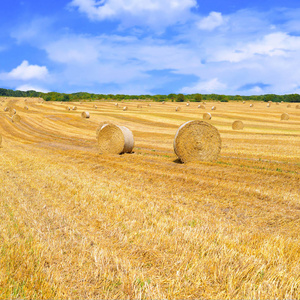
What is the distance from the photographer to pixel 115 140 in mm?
17438

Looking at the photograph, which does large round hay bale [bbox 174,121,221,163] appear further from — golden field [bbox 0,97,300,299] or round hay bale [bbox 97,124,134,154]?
round hay bale [bbox 97,124,134,154]

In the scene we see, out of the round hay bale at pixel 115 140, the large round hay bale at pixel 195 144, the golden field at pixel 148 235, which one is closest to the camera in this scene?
the golden field at pixel 148 235

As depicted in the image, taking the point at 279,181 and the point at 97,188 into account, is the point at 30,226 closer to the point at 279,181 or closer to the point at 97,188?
the point at 97,188

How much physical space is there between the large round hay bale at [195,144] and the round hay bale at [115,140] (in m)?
4.03

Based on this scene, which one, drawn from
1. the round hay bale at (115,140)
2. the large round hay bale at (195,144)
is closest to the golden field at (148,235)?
the large round hay bale at (195,144)

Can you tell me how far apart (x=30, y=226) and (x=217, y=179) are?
23.6 feet

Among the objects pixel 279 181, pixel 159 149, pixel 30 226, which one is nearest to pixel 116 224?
pixel 30 226

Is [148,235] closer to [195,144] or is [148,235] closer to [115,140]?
[195,144]

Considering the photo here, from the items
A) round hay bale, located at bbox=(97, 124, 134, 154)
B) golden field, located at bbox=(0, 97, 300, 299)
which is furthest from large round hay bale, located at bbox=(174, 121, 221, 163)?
round hay bale, located at bbox=(97, 124, 134, 154)

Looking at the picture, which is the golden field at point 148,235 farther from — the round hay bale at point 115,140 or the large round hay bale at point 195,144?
the round hay bale at point 115,140

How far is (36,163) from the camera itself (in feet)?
41.4

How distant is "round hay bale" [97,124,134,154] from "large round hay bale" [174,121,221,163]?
4.03 meters

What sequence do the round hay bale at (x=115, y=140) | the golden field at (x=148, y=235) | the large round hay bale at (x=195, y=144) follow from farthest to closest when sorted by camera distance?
the round hay bale at (x=115, y=140), the large round hay bale at (x=195, y=144), the golden field at (x=148, y=235)

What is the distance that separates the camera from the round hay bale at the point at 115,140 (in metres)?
17.2
